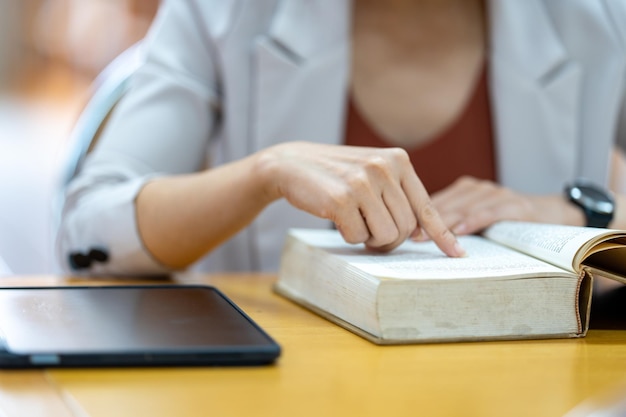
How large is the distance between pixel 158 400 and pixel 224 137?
809 millimetres

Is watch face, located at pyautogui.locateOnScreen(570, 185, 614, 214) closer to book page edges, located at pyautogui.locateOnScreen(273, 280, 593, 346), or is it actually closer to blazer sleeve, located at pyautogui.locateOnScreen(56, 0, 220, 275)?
book page edges, located at pyautogui.locateOnScreen(273, 280, 593, 346)

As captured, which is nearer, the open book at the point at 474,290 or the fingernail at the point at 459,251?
the open book at the point at 474,290

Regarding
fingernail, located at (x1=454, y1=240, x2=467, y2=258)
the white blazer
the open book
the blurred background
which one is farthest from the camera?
the blurred background

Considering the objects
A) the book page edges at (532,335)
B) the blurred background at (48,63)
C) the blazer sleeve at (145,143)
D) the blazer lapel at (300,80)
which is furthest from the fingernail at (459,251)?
the blurred background at (48,63)

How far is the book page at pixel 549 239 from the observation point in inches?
25.9

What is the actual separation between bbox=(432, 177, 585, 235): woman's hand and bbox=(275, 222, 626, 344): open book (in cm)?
16

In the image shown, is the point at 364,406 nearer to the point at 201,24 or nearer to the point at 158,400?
the point at 158,400

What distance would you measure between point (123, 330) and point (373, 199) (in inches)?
10.2

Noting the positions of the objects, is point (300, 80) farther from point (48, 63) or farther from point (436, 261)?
point (48, 63)

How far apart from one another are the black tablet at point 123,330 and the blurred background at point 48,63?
4.50 m

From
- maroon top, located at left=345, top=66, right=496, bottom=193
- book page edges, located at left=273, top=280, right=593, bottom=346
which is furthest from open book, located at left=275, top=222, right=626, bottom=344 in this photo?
maroon top, located at left=345, top=66, right=496, bottom=193

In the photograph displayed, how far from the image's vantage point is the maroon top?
3.97ft

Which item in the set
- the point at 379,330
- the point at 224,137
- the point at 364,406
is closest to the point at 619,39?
Result: the point at 224,137

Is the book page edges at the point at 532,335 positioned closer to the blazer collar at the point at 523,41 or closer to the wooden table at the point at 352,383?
the wooden table at the point at 352,383
